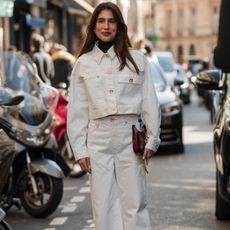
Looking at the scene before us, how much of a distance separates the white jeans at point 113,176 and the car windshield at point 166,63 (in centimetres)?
1921

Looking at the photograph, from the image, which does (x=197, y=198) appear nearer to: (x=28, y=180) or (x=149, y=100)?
(x=28, y=180)

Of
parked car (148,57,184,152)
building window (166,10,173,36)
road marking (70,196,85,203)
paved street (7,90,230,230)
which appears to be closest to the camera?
paved street (7,90,230,230)

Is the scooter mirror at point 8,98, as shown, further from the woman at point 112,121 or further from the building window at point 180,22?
the building window at point 180,22

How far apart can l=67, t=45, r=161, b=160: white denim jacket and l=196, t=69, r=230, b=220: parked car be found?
1.47m

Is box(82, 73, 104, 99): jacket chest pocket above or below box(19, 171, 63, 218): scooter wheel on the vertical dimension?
above

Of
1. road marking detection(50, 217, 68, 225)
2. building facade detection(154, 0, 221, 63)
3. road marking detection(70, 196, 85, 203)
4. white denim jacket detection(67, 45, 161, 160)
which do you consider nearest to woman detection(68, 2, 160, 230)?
white denim jacket detection(67, 45, 161, 160)

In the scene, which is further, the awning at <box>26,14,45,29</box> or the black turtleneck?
the awning at <box>26,14,45,29</box>

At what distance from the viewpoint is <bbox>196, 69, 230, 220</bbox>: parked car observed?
23.7ft

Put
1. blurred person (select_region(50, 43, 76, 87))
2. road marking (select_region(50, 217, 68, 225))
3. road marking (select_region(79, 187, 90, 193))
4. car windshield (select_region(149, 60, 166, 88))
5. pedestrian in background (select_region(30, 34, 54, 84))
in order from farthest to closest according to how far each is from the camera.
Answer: blurred person (select_region(50, 43, 76, 87)), car windshield (select_region(149, 60, 166, 88)), pedestrian in background (select_region(30, 34, 54, 84)), road marking (select_region(79, 187, 90, 193)), road marking (select_region(50, 217, 68, 225))

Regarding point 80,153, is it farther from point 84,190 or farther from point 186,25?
point 186,25

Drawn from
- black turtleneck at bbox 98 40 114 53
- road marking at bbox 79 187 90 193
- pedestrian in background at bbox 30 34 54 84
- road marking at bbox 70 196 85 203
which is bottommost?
road marking at bbox 79 187 90 193

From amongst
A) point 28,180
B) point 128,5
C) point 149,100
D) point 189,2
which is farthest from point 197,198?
point 189,2

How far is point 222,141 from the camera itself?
7.30 metres

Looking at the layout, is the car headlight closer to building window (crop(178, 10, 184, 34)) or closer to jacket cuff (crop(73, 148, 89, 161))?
jacket cuff (crop(73, 148, 89, 161))
